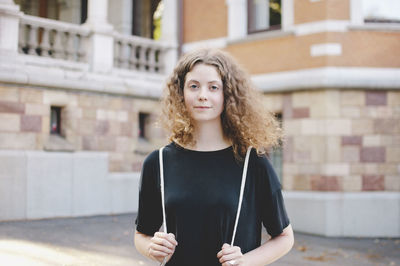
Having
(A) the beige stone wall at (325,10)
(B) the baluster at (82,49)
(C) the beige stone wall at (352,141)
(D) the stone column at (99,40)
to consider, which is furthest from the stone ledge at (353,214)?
(B) the baluster at (82,49)

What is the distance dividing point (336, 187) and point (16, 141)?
18.4 ft

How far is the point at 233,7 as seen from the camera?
9883mm

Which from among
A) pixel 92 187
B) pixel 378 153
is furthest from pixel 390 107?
pixel 92 187

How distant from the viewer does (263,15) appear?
9.84 meters

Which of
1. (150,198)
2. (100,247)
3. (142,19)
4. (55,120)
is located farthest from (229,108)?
(142,19)

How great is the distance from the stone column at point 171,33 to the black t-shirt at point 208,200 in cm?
886

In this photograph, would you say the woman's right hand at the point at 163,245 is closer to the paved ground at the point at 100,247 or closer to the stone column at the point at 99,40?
the paved ground at the point at 100,247

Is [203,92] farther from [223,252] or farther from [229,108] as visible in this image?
[223,252]

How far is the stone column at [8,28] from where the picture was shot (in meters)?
8.02

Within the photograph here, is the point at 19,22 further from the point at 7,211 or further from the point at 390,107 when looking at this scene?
the point at 390,107

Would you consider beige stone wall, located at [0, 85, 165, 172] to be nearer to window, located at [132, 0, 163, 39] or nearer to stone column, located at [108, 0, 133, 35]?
stone column, located at [108, 0, 133, 35]

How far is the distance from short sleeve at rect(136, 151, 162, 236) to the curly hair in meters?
0.14

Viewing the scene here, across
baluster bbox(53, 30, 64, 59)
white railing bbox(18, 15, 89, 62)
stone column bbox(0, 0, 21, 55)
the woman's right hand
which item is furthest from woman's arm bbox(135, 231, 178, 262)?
baluster bbox(53, 30, 64, 59)

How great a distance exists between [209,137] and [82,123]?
7495 millimetres
